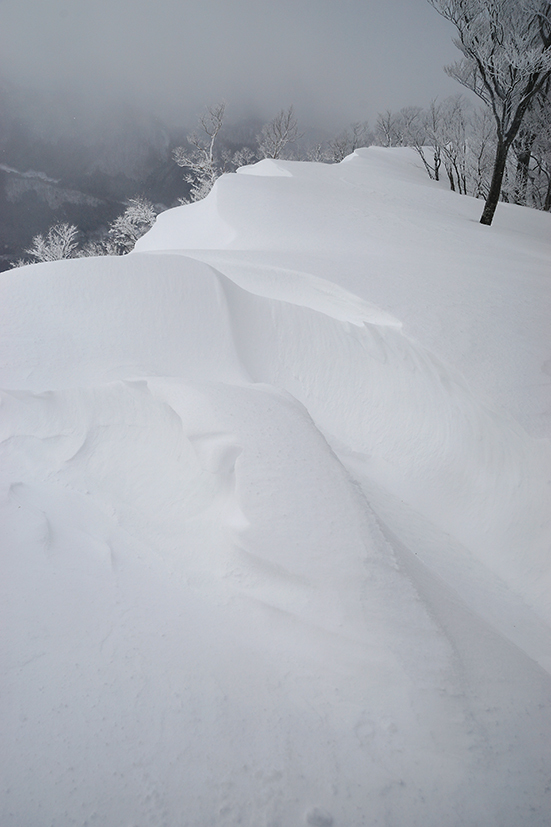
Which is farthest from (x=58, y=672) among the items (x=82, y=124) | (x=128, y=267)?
(x=82, y=124)

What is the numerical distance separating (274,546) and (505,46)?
839 cm

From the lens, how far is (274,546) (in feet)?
5.24

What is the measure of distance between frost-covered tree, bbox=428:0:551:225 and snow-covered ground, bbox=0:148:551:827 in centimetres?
494

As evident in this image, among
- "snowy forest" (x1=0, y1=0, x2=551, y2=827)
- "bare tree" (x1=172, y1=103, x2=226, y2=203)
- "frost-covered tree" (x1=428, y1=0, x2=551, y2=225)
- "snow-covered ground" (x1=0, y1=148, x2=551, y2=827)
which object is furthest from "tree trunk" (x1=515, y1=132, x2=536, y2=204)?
"bare tree" (x1=172, y1=103, x2=226, y2=203)

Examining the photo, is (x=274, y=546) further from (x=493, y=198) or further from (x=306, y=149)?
(x=306, y=149)

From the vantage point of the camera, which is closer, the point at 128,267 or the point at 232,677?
the point at 232,677

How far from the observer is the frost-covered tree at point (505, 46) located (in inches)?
254

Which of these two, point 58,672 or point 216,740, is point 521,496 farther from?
point 58,672

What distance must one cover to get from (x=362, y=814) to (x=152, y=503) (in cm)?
133

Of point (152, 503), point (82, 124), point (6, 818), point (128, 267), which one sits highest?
point (82, 124)

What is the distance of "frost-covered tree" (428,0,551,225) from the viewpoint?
646 cm

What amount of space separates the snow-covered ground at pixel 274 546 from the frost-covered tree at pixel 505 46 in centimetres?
494

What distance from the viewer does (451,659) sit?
137 cm

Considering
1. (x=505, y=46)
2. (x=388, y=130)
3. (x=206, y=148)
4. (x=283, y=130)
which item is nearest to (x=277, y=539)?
(x=505, y=46)
